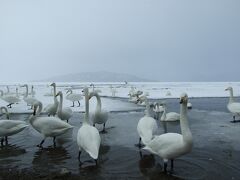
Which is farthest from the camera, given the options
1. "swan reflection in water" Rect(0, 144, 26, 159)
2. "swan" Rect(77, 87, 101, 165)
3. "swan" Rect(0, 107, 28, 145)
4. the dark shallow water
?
"swan" Rect(0, 107, 28, 145)

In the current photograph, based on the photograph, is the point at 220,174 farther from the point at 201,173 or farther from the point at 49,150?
the point at 49,150

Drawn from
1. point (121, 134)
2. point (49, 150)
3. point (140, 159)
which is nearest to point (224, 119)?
point (121, 134)

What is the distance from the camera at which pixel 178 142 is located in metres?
6.63

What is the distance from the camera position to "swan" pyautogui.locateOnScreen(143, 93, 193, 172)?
6.52 meters

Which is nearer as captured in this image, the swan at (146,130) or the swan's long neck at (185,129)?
the swan's long neck at (185,129)

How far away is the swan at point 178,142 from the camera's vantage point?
21.4 feet

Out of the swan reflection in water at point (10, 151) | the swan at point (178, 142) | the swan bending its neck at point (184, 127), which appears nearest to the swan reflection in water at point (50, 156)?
the swan reflection in water at point (10, 151)

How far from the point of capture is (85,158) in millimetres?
8023

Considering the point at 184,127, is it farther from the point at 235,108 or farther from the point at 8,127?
the point at 235,108

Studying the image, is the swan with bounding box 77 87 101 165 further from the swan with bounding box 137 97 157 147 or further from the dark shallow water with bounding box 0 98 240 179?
the swan with bounding box 137 97 157 147

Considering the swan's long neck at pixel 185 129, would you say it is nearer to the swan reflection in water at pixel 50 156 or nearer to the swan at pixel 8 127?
the swan reflection in water at pixel 50 156

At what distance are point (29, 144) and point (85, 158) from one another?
2546mm

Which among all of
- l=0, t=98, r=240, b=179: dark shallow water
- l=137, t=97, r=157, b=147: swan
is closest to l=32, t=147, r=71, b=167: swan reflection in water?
l=0, t=98, r=240, b=179: dark shallow water

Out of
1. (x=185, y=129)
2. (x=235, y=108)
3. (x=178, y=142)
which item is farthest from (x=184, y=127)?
(x=235, y=108)
